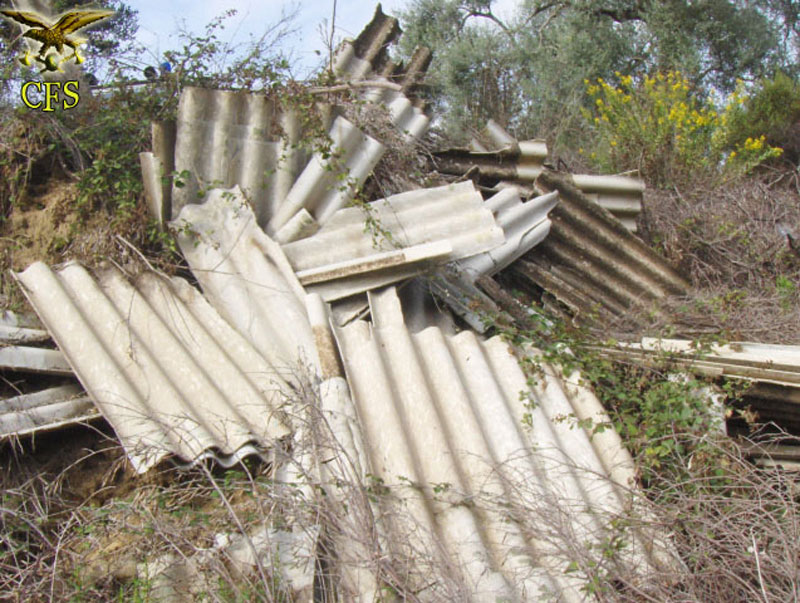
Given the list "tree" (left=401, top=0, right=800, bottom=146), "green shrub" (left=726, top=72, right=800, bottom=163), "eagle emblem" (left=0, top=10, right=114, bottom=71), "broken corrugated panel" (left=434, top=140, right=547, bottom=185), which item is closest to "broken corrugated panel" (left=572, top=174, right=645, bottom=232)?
"broken corrugated panel" (left=434, top=140, right=547, bottom=185)

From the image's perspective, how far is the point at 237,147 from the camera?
13.0 feet

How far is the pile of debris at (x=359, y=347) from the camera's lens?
257 centimetres

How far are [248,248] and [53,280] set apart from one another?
87 cm

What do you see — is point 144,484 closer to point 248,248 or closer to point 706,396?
point 248,248

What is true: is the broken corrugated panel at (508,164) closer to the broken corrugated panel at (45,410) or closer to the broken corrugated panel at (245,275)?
the broken corrugated panel at (245,275)

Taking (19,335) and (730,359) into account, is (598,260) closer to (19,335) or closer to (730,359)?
(730,359)

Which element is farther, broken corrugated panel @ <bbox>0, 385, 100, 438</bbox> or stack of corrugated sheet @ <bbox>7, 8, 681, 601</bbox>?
broken corrugated panel @ <bbox>0, 385, 100, 438</bbox>

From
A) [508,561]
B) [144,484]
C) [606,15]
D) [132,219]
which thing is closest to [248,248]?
[132,219]

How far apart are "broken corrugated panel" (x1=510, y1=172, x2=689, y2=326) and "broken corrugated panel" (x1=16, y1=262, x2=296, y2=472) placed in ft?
6.02

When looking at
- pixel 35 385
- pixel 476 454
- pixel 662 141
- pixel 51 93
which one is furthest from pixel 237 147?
pixel 662 141

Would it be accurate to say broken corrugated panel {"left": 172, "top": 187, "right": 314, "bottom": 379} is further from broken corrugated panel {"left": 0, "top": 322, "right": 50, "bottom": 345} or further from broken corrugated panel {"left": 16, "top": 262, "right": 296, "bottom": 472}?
broken corrugated panel {"left": 0, "top": 322, "right": 50, "bottom": 345}

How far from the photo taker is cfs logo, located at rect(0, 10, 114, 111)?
14.0 ft

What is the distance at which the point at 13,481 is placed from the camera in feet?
9.34

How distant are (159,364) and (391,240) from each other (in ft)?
4.02
